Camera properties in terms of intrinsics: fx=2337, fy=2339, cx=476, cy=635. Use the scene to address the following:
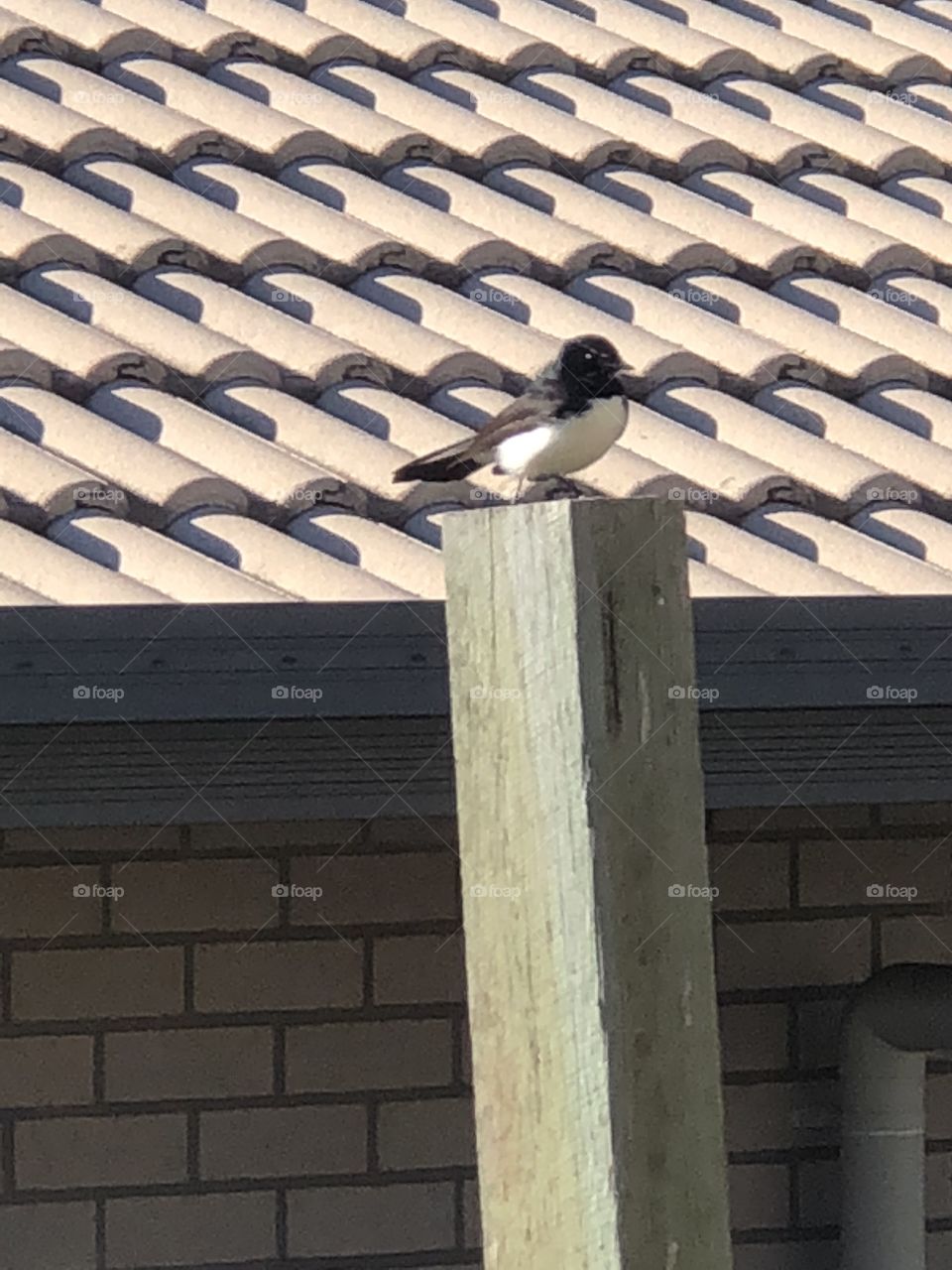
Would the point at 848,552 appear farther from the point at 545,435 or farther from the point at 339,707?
the point at 339,707

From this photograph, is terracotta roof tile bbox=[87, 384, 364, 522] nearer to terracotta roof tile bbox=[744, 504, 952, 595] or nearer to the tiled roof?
the tiled roof

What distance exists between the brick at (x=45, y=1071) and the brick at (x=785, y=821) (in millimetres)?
1221

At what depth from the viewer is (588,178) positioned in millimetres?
5613

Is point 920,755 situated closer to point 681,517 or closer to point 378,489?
point 378,489

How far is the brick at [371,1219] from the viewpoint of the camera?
165 inches

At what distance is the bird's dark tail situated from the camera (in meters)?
3.17

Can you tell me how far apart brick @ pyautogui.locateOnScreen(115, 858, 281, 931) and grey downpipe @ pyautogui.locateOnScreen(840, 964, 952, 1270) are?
112 cm

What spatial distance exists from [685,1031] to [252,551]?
2116 millimetres

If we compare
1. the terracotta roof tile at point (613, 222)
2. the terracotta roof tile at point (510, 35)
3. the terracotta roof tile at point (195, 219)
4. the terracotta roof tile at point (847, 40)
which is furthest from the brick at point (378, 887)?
the terracotta roof tile at point (847, 40)

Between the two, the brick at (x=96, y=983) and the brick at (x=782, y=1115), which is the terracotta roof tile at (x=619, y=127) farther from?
the brick at (x=96, y=983)

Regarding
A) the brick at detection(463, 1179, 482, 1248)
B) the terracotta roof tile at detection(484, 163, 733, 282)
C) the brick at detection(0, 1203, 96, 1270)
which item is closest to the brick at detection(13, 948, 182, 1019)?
the brick at detection(0, 1203, 96, 1270)

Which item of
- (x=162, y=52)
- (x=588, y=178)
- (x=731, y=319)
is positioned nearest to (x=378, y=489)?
(x=731, y=319)

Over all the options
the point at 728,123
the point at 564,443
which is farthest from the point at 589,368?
the point at 728,123

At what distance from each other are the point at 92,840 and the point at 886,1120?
61.2 inches
